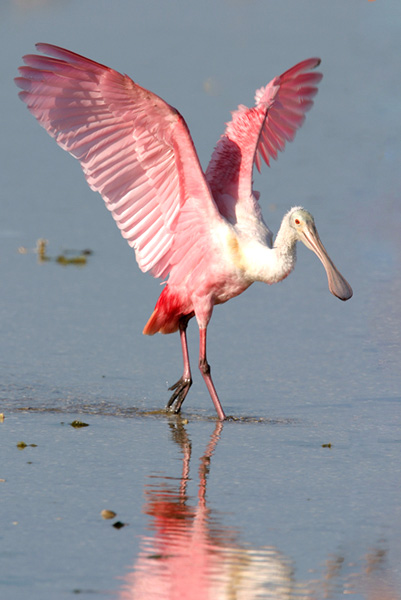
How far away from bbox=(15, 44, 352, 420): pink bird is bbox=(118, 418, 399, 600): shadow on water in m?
2.03

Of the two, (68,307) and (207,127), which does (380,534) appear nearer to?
(68,307)

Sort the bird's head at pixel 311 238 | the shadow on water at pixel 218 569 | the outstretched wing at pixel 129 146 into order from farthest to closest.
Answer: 1. the bird's head at pixel 311 238
2. the outstretched wing at pixel 129 146
3. the shadow on water at pixel 218 569

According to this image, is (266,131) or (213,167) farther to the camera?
(266,131)

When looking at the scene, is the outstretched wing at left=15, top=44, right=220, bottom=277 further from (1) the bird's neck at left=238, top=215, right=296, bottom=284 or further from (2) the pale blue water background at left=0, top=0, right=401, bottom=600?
(2) the pale blue water background at left=0, top=0, right=401, bottom=600

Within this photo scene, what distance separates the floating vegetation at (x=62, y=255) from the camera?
10164 mm

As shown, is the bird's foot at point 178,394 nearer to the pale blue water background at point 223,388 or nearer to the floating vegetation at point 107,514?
the pale blue water background at point 223,388

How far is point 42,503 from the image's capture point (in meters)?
4.92

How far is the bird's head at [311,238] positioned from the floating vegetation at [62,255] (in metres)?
3.28

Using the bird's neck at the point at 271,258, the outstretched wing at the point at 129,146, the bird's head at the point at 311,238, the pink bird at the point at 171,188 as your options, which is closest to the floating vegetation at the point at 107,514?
the pink bird at the point at 171,188

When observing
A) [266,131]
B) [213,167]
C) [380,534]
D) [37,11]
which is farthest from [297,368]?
[37,11]

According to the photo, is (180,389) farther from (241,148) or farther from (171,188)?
(241,148)

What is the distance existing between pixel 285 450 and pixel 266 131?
322 cm

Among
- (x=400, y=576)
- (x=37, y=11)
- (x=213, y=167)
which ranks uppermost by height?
(x=37, y=11)

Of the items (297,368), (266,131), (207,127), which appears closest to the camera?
(297,368)
